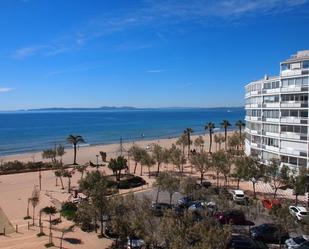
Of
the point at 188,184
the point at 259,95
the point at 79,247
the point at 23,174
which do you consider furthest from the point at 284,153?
the point at 23,174

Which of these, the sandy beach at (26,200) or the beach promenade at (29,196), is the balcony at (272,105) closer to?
the beach promenade at (29,196)

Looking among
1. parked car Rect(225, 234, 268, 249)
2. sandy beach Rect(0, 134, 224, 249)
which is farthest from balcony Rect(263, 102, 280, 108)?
parked car Rect(225, 234, 268, 249)

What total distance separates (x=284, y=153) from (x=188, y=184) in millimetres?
19016

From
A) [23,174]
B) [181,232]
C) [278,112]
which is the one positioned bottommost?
[23,174]

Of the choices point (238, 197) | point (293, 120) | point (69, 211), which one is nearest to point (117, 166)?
point (69, 211)

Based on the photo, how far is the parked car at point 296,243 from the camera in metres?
28.7

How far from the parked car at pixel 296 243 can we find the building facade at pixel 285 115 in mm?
22381

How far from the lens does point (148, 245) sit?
26.9m

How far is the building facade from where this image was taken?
50844 millimetres

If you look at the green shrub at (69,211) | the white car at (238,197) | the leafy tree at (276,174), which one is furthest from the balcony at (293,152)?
the green shrub at (69,211)

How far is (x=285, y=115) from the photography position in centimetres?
5409

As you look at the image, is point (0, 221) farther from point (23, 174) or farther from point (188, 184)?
point (23, 174)

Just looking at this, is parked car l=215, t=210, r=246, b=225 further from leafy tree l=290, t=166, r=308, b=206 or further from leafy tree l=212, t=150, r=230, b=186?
leafy tree l=212, t=150, r=230, b=186

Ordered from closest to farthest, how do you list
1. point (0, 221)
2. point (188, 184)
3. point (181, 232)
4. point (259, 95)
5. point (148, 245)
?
point (181, 232), point (148, 245), point (0, 221), point (188, 184), point (259, 95)
